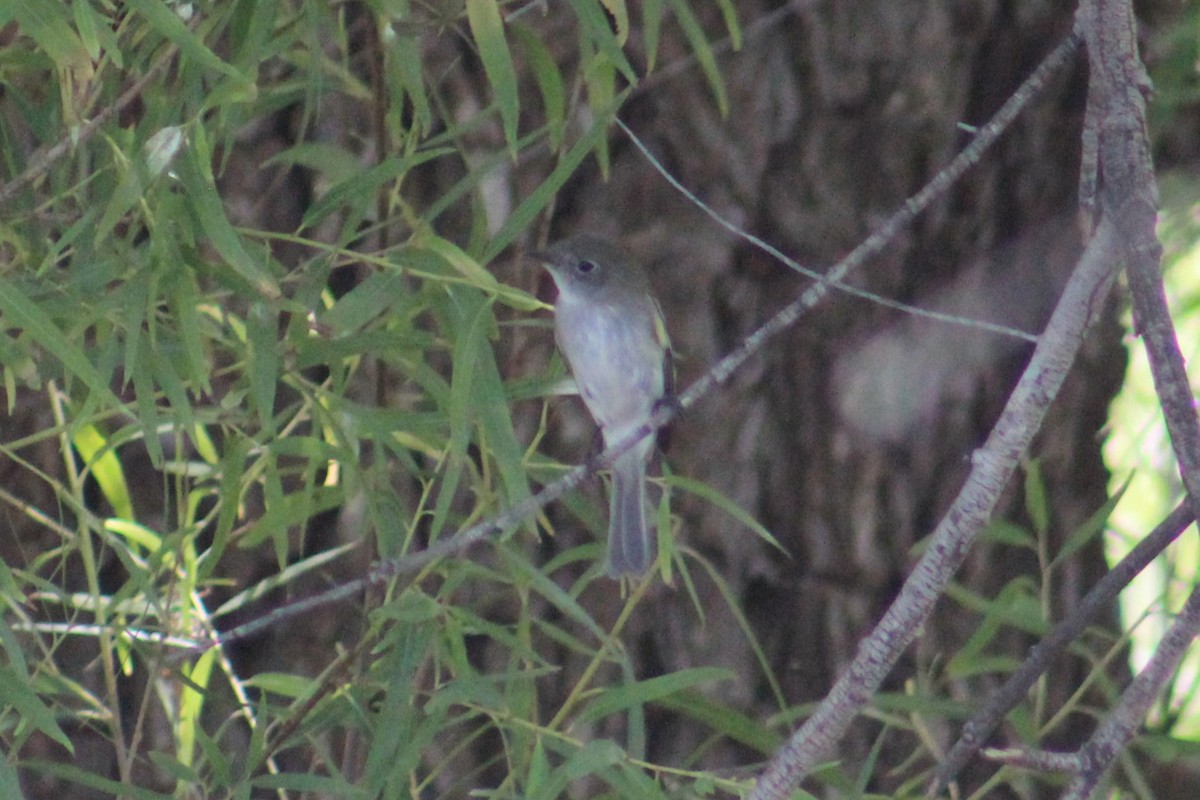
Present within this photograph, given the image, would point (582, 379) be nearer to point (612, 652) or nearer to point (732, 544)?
point (732, 544)

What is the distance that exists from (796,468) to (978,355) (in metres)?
0.42

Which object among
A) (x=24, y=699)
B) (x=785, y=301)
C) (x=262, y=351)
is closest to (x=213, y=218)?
(x=262, y=351)

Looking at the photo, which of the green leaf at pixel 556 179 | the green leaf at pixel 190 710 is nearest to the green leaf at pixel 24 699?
the green leaf at pixel 190 710

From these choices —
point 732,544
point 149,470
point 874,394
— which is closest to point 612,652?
point 732,544

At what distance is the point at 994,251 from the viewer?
2.88 meters

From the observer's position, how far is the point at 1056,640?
1.98 metres

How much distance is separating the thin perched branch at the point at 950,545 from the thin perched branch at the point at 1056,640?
27 centimetres

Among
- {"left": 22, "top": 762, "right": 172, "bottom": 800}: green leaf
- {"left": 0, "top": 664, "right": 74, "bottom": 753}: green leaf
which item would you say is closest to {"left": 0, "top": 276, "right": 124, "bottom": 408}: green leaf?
{"left": 0, "top": 664, "right": 74, "bottom": 753}: green leaf

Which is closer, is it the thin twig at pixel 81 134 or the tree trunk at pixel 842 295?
the thin twig at pixel 81 134

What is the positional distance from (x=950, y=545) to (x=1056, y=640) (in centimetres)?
40

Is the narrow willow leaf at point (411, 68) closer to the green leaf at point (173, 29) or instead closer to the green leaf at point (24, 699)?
the green leaf at point (173, 29)

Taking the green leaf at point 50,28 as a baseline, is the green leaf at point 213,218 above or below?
below

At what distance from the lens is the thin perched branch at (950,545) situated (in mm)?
1677

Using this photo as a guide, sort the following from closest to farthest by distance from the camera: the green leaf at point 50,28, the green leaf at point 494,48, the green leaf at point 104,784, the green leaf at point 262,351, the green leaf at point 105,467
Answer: the green leaf at point 50,28 < the green leaf at point 494,48 < the green leaf at point 262,351 < the green leaf at point 104,784 < the green leaf at point 105,467
